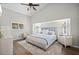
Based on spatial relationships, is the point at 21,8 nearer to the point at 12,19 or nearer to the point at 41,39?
the point at 12,19

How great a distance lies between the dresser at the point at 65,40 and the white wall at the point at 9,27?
59 cm

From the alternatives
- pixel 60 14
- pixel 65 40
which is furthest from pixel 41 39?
pixel 60 14

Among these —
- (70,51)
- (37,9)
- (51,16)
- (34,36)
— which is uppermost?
(37,9)

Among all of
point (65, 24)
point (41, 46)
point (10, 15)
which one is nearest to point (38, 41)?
point (41, 46)

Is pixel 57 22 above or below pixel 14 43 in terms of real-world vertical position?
above

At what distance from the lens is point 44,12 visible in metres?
1.76

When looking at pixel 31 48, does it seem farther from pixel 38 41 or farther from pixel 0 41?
pixel 0 41

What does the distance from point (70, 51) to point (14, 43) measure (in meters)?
1.02

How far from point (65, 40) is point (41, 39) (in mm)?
434

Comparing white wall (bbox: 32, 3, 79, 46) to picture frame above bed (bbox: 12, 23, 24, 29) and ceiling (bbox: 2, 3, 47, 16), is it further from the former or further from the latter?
picture frame above bed (bbox: 12, 23, 24, 29)

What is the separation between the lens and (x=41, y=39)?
5.61 ft

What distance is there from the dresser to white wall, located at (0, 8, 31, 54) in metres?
0.59

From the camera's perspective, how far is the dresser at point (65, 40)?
1706mm

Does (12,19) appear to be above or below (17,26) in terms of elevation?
above
